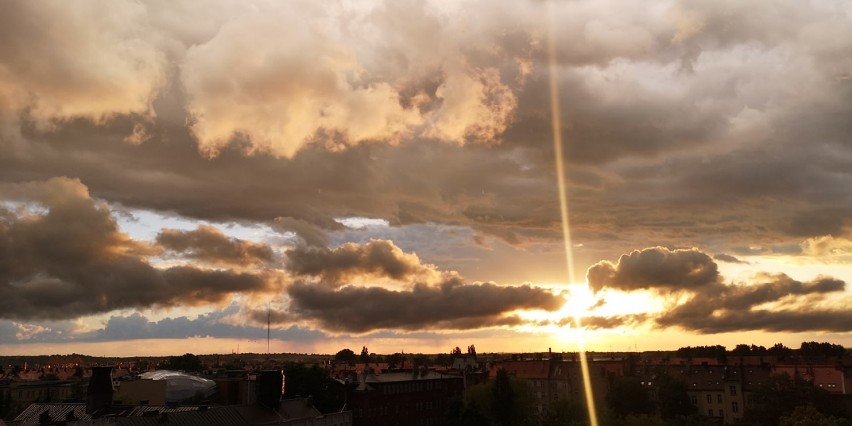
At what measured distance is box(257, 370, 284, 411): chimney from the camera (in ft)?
290

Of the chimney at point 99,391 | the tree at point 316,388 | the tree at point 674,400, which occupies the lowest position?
the tree at point 674,400

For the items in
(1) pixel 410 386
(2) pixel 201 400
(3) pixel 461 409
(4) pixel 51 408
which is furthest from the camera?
(1) pixel 410 386

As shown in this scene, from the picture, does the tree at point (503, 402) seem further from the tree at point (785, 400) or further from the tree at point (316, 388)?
the tree at point (785, 400)

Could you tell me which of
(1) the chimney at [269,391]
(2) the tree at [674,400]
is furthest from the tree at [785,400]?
(1) the chimney at [269,391]

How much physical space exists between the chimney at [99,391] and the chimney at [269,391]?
1835 cm

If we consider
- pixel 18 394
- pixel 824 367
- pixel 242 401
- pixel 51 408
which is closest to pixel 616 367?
pixel 824 367

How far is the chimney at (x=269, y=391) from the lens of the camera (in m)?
88.5

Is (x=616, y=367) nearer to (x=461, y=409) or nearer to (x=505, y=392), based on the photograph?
(x=505, y=392)

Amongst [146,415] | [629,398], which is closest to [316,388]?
[146,415]

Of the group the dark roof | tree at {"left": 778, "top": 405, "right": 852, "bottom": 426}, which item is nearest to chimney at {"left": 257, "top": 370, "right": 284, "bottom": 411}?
the dark roof

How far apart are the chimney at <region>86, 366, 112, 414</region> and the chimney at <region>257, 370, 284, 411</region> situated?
18.4 m

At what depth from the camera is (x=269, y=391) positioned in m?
88.7

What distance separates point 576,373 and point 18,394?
429 ft

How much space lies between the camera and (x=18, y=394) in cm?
16162
